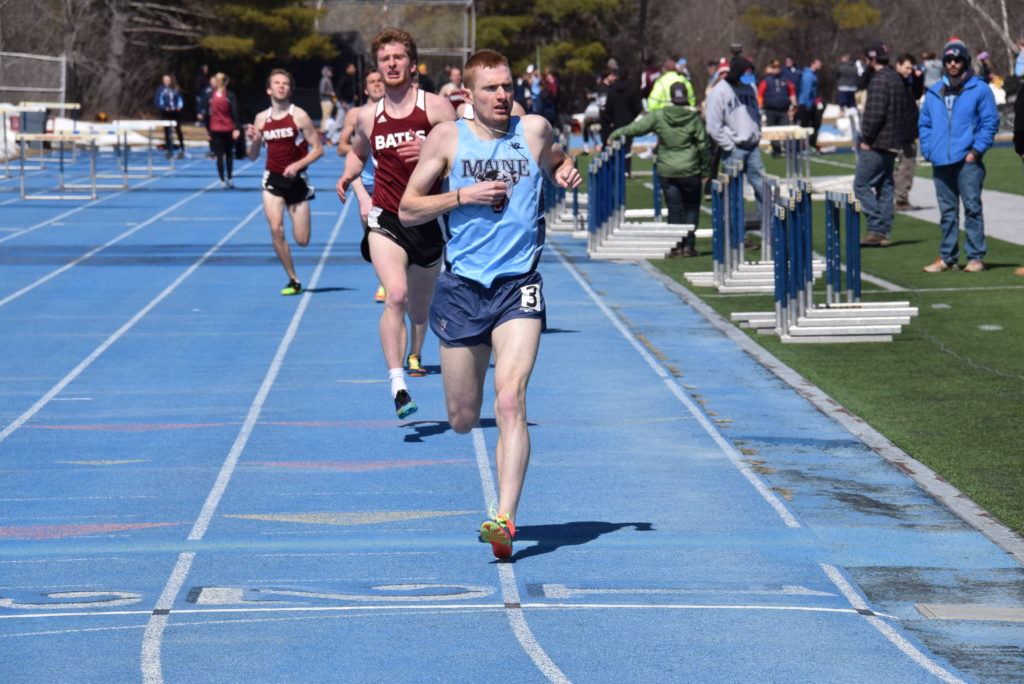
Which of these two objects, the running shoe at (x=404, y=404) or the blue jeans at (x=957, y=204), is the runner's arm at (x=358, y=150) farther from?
the blue jeans at (x=957, y=204)

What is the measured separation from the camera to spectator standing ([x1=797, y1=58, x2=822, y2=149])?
39.8 m

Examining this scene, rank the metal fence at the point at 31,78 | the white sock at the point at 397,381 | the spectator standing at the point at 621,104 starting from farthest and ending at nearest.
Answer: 1. the metal fence at the point at 31,78
2. the spectator standing at the point at 621,104
3. the white sock at the point at 397,381

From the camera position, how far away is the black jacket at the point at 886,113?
1830 centimetres

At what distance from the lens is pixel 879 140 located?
60.1 feet

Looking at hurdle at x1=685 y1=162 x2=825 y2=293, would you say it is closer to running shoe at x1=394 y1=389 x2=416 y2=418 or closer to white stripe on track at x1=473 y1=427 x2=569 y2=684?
running shoe at x1=394 y1=389 x2=416 y2=418

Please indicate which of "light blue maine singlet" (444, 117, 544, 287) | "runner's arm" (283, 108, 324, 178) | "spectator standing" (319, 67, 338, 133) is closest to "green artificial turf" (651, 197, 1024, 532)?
"light blue maine singlet" (444, 117, 544, 287)

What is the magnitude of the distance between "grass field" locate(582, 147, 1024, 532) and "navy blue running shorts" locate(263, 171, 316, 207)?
3.74 m

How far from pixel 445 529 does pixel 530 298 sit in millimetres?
1282

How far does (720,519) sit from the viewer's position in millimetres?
7852

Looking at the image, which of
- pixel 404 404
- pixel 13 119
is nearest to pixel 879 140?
pixel 404 404

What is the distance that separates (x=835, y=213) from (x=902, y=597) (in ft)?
23.9

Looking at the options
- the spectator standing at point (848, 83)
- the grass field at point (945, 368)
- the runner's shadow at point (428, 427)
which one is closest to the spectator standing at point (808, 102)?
the spectator standing at point (848, 83)

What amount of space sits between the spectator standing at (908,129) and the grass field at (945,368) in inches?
54.9

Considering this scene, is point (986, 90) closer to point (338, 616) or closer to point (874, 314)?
point (874, 314)
